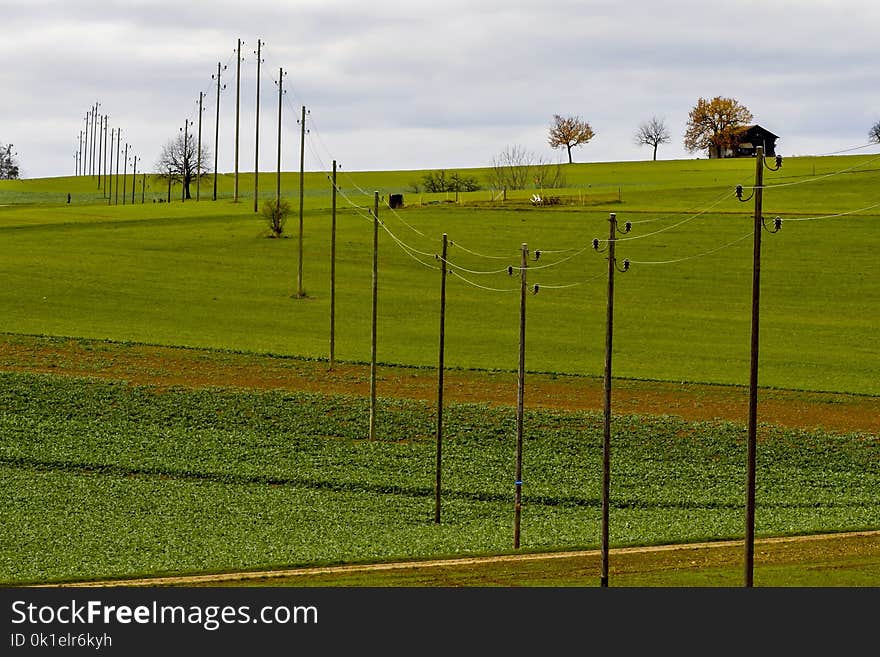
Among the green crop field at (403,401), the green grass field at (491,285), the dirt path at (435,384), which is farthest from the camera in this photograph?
the green grass field at (491,285)

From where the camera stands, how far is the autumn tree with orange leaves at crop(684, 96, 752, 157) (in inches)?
7441

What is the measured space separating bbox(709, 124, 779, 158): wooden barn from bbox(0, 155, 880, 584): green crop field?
78.1 metres

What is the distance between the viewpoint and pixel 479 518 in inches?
1412

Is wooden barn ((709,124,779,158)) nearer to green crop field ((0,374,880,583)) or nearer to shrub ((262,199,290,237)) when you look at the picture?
shrub ((262,199,290,237))

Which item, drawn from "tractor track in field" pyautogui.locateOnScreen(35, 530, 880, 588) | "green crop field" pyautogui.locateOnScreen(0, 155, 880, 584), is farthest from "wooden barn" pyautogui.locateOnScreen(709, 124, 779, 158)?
"tractor track in field" pyautogui.locateOnScreen(35, 530, 880, 588)

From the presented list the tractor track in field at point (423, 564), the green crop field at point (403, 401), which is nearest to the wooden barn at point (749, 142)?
the green crop field at point (403, 401)

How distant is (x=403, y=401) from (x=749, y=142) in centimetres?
14979

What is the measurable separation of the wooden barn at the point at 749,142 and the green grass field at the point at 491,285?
6329 centimetres

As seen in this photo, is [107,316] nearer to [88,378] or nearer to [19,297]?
[19,297]

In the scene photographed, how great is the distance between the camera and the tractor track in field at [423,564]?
27406 mm

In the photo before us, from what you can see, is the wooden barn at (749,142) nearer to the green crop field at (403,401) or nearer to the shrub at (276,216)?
the green crop field at (403,401)

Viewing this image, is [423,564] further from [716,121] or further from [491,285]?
[716,121]

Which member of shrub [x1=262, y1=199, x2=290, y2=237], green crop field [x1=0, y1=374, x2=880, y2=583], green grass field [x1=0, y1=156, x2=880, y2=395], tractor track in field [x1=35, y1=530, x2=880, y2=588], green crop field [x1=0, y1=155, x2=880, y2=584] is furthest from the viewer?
shrub [x1=262, y1=199, x2=290, y2=237]

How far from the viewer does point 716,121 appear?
7470 inches
